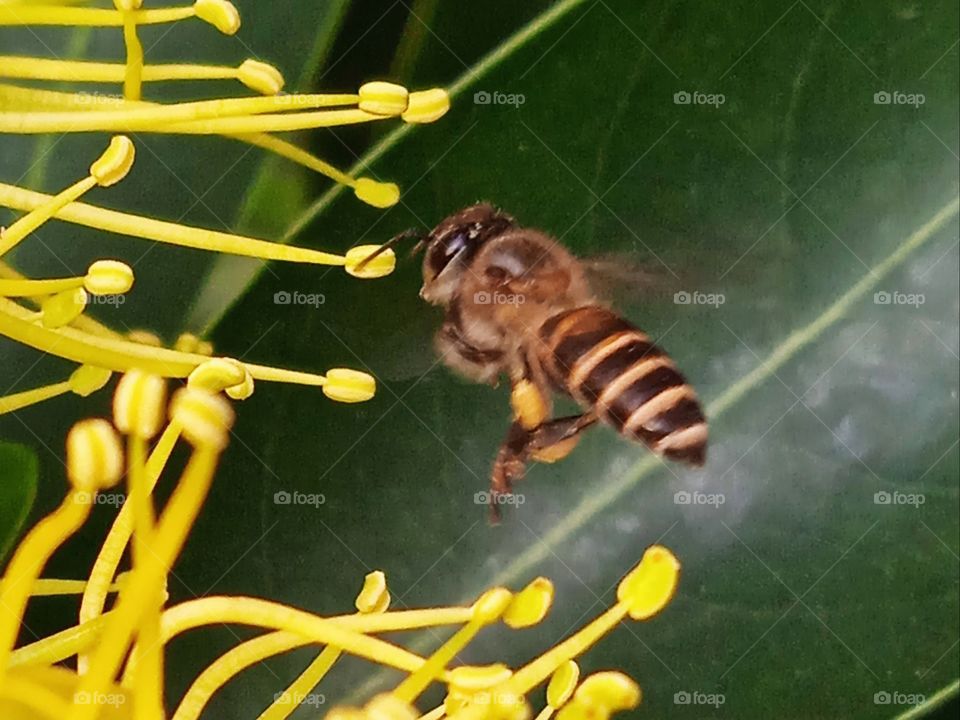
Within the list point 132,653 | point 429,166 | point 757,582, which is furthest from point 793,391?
point 132,653

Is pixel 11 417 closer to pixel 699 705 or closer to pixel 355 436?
A: pixel 355 436

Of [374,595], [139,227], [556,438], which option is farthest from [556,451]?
[139,227]
